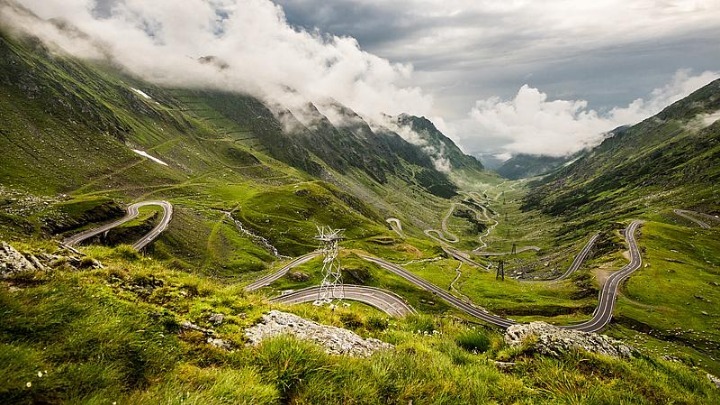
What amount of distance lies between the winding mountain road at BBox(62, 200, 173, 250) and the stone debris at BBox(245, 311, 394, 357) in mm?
87344

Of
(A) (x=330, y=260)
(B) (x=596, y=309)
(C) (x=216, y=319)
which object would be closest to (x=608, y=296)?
(B) (x=596, y=309)

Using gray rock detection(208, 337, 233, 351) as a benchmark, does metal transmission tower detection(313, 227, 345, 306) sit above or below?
below

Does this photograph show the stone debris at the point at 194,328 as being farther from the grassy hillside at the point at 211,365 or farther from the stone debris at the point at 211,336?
the grassy hillside at the point at 211,365

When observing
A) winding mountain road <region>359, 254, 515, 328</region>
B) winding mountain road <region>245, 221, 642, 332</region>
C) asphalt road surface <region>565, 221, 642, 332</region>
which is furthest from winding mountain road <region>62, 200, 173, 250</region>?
asphalt road surface <region>565, 221, 642, 332</region>

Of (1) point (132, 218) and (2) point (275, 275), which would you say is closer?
(2) point (275, 275)

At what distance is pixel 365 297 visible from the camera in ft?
284

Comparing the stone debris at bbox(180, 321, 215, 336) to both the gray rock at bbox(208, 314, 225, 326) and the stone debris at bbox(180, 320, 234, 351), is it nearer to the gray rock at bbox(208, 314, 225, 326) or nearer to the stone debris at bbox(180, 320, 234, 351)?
the stone debris at bbox(180, 320, 234, 351)

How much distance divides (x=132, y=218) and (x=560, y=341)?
132806mm

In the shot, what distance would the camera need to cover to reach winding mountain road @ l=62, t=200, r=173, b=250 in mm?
99231

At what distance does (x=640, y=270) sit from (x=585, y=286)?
31.1m

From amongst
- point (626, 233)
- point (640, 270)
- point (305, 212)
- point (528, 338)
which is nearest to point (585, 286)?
point (640, 270)

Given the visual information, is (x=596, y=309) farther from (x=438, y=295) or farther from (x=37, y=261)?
(x=37, y=261)

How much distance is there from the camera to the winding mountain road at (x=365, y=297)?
81812mm

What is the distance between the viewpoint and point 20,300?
20.5 ft
